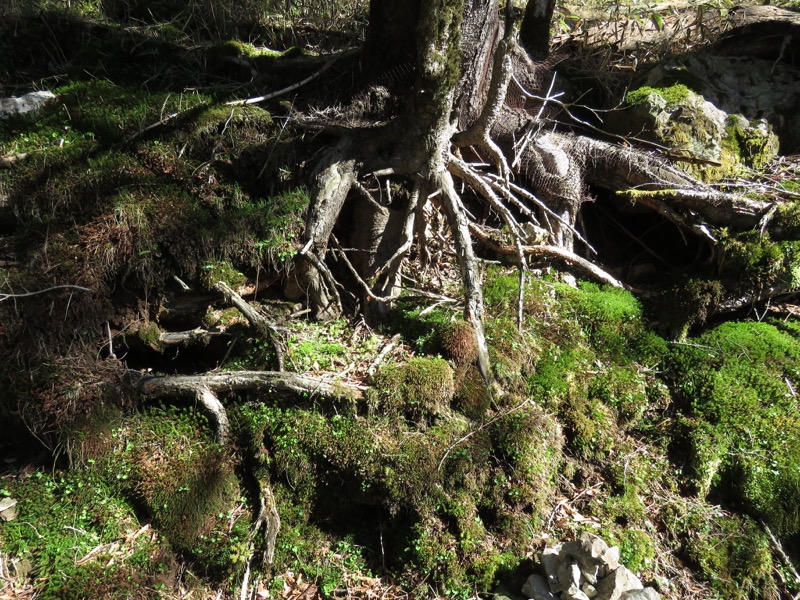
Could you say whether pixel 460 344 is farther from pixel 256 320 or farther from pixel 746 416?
pixel 746 416

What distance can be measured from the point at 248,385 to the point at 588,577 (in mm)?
2876

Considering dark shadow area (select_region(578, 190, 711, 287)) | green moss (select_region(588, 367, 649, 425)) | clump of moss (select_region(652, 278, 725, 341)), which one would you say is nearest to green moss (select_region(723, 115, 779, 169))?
dark shadow area (select_region(578, 190, 711, 287))

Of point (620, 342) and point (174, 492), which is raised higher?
point (620, 342)

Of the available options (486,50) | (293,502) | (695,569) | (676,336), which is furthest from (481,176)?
(695,569)

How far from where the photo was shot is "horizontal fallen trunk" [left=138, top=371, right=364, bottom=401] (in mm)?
4172

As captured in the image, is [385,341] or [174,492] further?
[385,341]

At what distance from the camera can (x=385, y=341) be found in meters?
4.86

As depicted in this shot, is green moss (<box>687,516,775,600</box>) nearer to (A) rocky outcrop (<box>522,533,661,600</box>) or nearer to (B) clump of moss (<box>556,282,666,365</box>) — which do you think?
(A) rocky outcrop (<box>522,533,661,600</box>)

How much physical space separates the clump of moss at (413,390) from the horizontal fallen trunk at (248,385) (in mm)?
183

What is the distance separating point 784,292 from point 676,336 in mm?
1137

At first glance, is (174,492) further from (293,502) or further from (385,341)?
(385,341)

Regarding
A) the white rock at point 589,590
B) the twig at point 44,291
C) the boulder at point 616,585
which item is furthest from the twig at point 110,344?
the boulder at point 616,585

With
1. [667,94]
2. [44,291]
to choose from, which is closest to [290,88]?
[44,291]

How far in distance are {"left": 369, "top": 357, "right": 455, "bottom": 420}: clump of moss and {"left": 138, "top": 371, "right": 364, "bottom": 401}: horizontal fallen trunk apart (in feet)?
0.60
